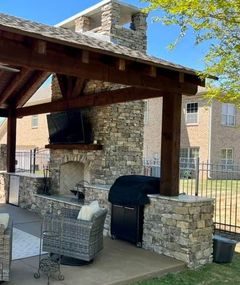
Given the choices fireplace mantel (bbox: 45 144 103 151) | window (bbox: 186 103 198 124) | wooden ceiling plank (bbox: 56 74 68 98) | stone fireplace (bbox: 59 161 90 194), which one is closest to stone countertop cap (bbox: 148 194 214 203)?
fireplace mantel (bbox: 45 144 103 151)

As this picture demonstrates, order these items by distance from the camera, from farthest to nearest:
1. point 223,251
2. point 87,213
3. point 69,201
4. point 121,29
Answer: point 121,29, point 69,201, point 223,251, point 87,213

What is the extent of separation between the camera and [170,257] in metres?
6.24

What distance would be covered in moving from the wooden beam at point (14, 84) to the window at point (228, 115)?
15667mm

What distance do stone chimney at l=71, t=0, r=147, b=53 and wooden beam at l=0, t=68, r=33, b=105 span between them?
96.6 inches

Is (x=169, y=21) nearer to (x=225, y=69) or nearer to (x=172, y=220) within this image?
(x=225, y=69)

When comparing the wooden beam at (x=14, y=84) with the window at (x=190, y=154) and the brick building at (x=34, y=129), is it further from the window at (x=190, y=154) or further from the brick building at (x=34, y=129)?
the window at (x=190, y=154)

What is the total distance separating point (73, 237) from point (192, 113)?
1895 centimetres

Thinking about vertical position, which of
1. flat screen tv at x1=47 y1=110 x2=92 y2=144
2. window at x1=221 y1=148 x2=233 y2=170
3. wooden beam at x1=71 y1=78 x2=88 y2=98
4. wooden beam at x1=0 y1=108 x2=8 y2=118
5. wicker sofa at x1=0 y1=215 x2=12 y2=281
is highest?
wooden beam at x1=71 y1=78 x2=88 y2=98

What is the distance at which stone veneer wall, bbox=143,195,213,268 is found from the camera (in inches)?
240

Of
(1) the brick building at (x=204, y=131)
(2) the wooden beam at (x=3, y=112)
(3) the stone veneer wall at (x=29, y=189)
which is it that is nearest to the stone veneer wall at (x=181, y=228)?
(3) the stone veneer wall at (x=29, y=189)

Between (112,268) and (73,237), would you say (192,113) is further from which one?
(73,237)

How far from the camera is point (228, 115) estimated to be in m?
23.6

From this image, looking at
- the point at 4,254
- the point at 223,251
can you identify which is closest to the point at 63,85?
the point at 223,251

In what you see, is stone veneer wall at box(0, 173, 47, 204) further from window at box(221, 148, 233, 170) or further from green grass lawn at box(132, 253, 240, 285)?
window at box(221, 148, 233, 170)
